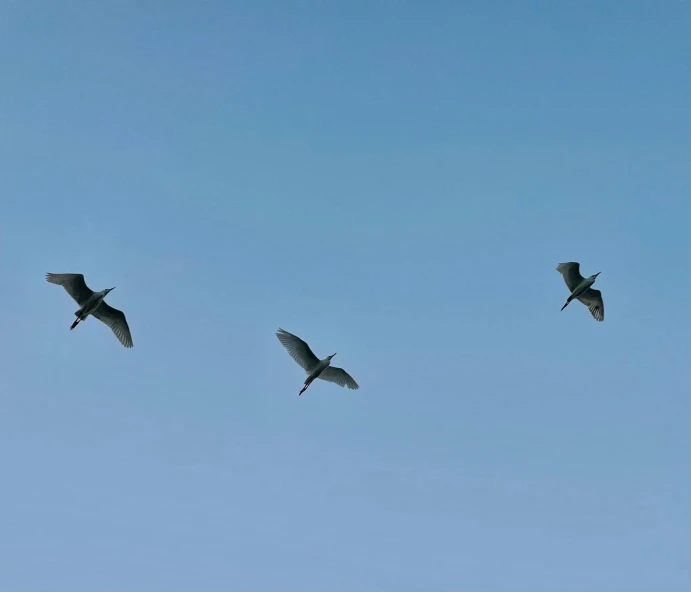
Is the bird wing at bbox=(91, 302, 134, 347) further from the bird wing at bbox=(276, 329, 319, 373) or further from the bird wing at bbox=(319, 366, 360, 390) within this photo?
the bird wing at bbox=(319, 366, 360, 390)

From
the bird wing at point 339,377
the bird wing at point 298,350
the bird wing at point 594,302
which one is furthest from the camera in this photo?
the bird wing at point 594,302

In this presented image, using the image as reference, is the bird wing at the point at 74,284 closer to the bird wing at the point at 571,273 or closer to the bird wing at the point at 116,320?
the bird wing at the point at 116,320

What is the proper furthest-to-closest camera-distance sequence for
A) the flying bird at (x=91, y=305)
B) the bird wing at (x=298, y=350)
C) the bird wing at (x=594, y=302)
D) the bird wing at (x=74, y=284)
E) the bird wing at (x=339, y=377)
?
the bird wing at (x=594, y=302), the bird wing at (x=339, y=377), the bird wing at (x=298, y=350), the flying bird at (x=91, y=305), the bird wing at (x=74, y=284)

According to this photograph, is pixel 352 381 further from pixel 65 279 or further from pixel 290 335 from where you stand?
pixel 65 279

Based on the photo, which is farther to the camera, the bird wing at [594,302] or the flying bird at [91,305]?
the bird wing at [594,302]

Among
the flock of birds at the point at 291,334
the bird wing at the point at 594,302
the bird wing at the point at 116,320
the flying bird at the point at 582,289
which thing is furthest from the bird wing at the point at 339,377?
the bird wing at the point at 594,302

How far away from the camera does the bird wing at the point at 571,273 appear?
60.8 meters

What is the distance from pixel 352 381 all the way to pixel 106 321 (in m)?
17.6

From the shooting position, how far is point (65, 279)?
180ft

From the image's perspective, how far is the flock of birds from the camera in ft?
184

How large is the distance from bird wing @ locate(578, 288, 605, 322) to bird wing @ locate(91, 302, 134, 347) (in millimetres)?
32858

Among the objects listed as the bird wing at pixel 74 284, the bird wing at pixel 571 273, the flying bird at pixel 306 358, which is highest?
the bird wing at pixel 571 273

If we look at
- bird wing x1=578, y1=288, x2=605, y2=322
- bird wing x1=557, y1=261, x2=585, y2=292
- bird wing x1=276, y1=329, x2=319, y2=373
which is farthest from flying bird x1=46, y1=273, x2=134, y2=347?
bird wing x1=578, y1=288, x2=605, y2=322

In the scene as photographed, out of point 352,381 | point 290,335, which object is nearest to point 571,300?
point 352,381
